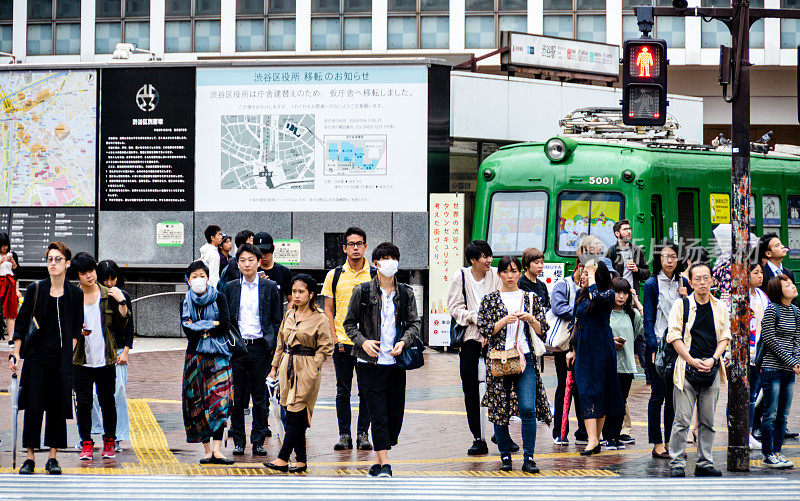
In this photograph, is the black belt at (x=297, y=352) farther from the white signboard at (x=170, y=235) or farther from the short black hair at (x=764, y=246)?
the white signboard at (x=170, y=235)

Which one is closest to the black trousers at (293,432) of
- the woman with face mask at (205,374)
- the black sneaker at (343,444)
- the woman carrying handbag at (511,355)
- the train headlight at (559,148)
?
the woman with face mask at (205,374)

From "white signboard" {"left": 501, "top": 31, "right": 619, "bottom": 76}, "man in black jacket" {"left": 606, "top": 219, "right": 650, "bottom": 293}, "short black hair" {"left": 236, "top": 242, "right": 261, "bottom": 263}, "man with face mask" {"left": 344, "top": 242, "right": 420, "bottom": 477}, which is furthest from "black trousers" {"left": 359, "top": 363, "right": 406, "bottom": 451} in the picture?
"white signboard" {"left": 501, "top": 31, "right": 619, "bottom": 76}

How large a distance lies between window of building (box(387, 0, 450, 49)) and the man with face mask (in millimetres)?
24518

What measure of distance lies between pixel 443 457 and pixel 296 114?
386 inches

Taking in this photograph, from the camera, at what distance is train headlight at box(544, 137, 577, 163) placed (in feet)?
55.7

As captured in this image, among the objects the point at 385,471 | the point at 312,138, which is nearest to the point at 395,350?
the point at 385,471

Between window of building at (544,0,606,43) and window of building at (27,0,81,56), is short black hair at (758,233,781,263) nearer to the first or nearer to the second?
window of building at (544,0,606,43)

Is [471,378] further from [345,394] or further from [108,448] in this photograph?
[108,448]

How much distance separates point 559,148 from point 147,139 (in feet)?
21.3

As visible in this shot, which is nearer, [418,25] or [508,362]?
[508,362]

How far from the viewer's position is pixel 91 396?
9.29 metres

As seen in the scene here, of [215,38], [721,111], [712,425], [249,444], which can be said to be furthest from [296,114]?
[721,111]

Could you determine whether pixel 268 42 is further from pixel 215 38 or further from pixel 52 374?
pixel 52 374

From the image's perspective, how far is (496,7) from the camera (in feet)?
108
